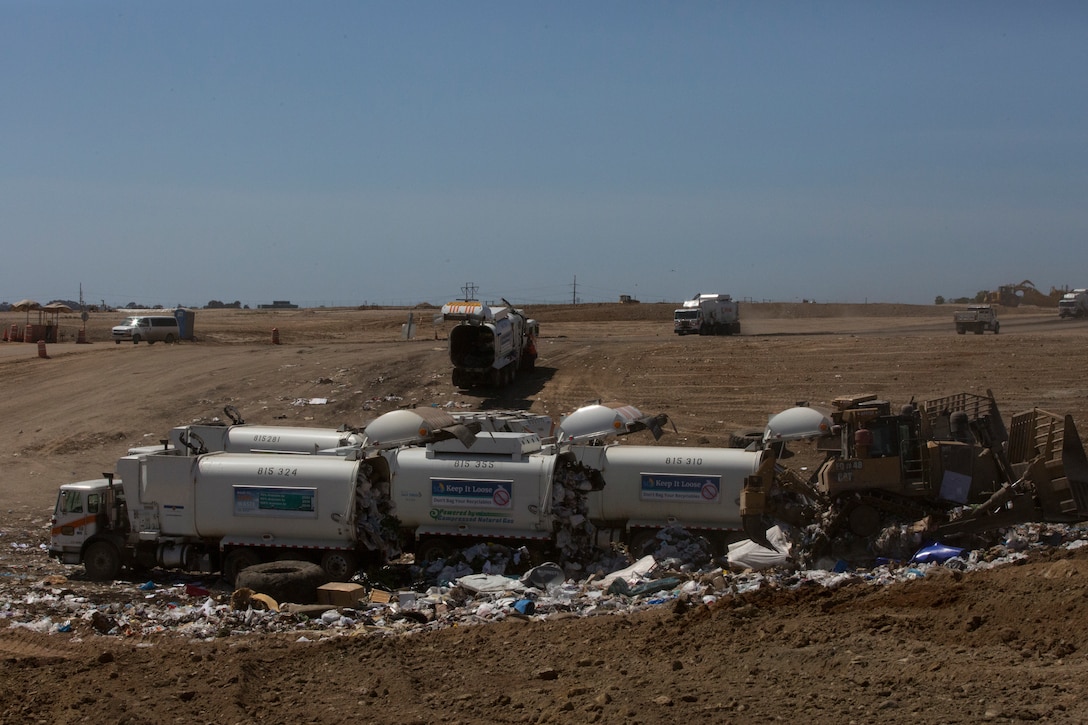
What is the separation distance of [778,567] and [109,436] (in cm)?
2003

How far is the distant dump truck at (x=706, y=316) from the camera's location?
165ft

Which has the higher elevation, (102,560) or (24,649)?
(24,649)

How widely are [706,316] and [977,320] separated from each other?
37.9 feet

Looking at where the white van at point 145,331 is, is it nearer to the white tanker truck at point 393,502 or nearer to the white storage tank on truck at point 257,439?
the white storage tank on truck at point 257,439

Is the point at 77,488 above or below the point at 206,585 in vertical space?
above

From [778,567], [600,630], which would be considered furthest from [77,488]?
[778,567]

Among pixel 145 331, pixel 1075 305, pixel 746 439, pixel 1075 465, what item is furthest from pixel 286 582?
pixel 1075 305

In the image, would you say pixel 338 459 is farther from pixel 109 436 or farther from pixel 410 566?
pixel 109 436

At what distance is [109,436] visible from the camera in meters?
28.5

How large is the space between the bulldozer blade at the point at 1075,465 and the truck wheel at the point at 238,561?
11320 millimetres

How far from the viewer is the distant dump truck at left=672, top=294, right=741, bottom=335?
50.4 meters

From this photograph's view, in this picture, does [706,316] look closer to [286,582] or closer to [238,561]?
[238,561]

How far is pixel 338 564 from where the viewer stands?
15773mm

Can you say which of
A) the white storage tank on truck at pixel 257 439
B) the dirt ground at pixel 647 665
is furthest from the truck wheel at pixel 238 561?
the dirt ground at pixel 647 665
